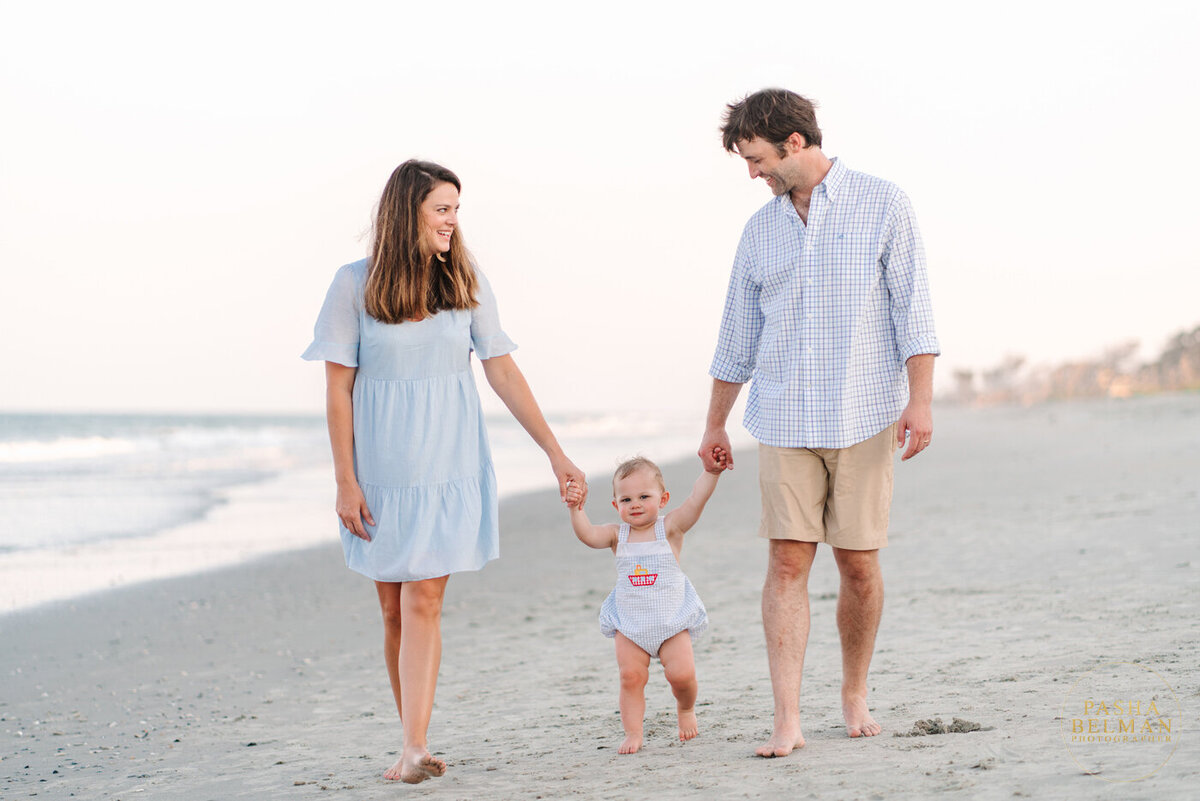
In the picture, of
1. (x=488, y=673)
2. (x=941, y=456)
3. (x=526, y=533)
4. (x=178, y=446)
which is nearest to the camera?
(x=488, y=673)

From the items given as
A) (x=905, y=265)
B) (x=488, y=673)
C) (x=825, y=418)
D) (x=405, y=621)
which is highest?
(x=905, y=265)

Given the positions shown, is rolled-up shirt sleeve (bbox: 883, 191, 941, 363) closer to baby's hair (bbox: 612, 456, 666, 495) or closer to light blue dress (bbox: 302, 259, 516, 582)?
baby's hair (bbox: 612, 456, 666, 495)

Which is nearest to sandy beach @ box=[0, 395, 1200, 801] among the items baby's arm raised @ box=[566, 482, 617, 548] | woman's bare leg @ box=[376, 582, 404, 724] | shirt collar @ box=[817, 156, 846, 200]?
woman's bare leg @ box=[376, 582, 404, 724]

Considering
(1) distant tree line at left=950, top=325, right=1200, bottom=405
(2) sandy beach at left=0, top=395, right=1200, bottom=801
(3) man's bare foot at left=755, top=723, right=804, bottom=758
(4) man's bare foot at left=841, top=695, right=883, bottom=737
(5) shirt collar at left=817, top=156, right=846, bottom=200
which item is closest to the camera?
(2) sandy beach at left=0, top=395, right=1200, bottom=801

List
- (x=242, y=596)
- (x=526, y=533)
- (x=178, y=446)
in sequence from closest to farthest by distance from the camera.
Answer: (x=242, y=596)
(x=526, y=533)
(x=178, y=446)

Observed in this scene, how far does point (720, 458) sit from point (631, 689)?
0.80 m

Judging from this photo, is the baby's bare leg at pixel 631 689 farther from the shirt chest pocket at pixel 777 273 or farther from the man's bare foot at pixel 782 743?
the shirt chest pocket at pixel 777 273

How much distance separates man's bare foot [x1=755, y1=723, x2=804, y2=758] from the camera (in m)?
3.07

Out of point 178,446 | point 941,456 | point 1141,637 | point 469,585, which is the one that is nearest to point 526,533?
point 469,585

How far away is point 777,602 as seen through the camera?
3316 millimetres

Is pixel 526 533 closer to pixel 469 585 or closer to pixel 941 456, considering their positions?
pixel 469 585

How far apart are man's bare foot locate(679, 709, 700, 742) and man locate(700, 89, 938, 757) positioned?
0.37m

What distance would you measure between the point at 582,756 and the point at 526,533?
6.62 m

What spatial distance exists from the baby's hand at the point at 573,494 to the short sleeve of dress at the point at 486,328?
0.48 metres
